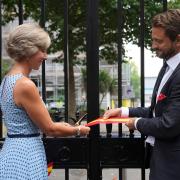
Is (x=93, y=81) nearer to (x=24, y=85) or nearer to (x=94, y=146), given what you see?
(x=94, y=146)

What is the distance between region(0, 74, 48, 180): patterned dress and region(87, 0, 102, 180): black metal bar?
22.1 inches

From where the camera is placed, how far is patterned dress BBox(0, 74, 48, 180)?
2.35 metres

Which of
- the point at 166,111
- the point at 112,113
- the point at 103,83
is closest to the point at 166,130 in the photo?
the point at 166,111

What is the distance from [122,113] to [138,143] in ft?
0.91

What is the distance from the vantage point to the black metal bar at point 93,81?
2.88 meters

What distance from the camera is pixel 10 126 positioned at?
2391 mm

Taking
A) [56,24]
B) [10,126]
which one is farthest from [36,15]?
[10,126]

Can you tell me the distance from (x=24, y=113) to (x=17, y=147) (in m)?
0.19

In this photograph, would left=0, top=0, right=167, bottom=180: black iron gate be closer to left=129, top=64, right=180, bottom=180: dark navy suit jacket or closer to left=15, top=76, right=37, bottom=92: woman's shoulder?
left=129, top=64, right=180, bottom=180: dark navy suit jacket

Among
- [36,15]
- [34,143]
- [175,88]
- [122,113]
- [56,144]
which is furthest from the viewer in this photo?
[36,15]

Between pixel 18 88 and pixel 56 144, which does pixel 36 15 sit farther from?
pixel 18 88

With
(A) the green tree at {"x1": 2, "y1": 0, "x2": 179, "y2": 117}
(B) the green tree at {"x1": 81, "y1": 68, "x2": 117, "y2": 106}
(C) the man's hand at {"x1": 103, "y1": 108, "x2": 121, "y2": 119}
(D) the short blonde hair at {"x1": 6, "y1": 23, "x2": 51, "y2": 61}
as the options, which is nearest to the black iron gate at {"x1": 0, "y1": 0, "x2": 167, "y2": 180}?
(C) the man's hand at {"x1": 103, "y1": 108, "x2": 121, "y2": 119}

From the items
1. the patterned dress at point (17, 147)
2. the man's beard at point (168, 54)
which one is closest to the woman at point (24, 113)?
the patterned dress at point (17, 147)

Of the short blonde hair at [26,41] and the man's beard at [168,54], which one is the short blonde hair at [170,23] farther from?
the short blonde hair at [26,41]
